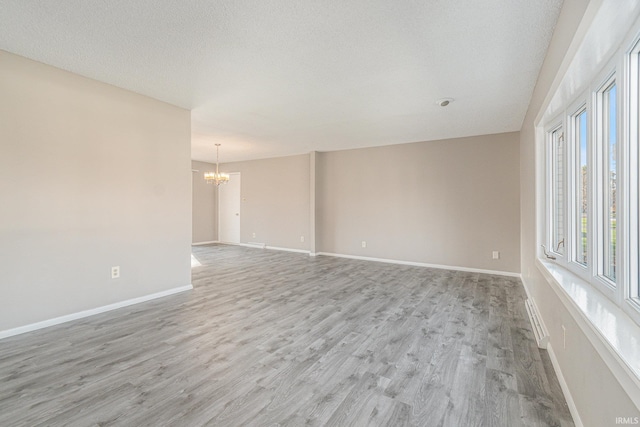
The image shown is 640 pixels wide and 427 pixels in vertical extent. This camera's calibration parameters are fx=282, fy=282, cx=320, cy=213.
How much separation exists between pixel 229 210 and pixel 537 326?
784cm

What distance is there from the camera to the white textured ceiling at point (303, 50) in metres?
1.91

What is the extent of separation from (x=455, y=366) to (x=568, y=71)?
2.13m

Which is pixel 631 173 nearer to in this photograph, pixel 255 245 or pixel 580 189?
pixel 580 189

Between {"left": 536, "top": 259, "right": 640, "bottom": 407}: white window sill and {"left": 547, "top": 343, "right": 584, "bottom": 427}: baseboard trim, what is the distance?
0.51 meters

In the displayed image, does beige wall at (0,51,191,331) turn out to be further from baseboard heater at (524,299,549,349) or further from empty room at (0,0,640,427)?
baseboard heater at (524,299,549,349)

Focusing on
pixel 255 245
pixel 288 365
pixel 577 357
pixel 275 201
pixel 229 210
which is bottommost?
pixel 288 365

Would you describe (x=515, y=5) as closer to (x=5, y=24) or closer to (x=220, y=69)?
(x=220, y=69)

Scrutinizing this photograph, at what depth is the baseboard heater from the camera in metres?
2.34

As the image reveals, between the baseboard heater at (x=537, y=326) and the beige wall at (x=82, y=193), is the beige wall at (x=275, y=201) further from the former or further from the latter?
the baseboard heater at (x=537, y=326)

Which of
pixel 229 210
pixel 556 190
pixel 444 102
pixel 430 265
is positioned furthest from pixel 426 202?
pixel 229 210

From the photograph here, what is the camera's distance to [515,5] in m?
1.84

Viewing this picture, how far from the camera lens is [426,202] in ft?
18.4

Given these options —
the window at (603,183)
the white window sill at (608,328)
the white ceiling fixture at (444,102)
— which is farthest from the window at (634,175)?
the white ceiling fixture at (444,102)

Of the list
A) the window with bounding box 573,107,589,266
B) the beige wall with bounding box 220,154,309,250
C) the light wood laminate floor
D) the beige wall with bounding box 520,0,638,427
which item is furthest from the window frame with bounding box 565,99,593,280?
the beige wall with bounding box 220,154,309,250
